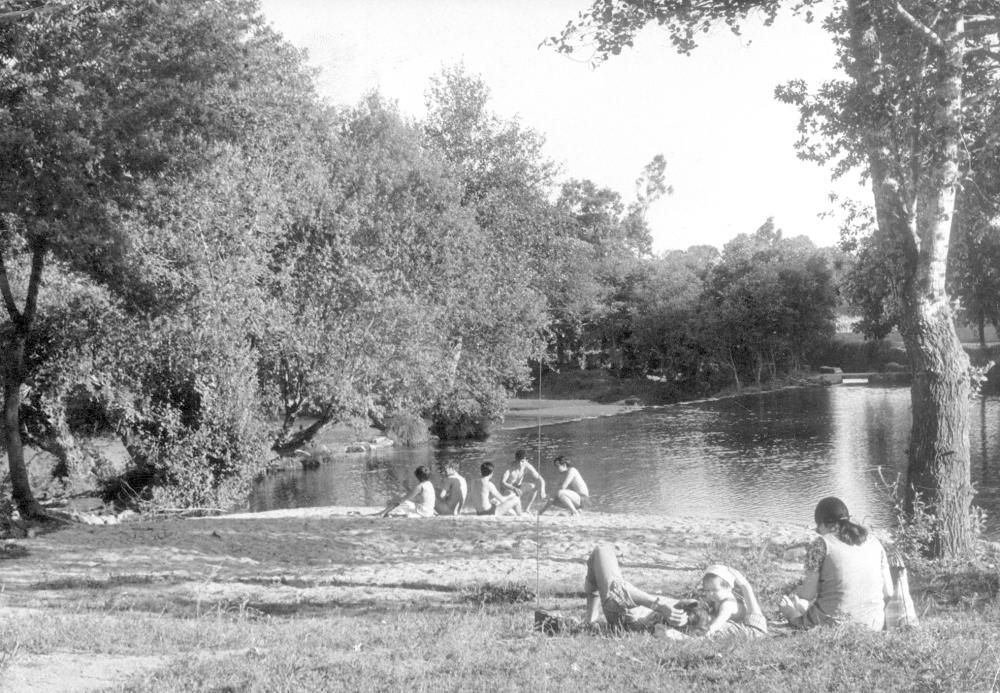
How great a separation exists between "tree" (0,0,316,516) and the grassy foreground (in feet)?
14.5

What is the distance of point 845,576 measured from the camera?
6680 millimetres

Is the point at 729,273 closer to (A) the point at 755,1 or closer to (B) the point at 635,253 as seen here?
(B) the point at 635,253

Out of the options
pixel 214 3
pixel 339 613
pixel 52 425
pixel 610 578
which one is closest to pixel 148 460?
pixel 52 425

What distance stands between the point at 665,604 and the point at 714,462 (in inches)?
930

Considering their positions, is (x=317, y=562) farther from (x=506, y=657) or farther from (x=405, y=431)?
(x=405, y=431)

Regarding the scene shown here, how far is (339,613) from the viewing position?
8.81m

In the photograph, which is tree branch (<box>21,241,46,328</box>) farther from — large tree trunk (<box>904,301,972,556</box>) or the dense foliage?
large tree trunk (<box>904,301,972,556</box>)

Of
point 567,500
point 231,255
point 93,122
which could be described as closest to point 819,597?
point 567,500

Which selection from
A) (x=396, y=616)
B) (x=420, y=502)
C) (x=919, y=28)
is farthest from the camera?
(x=420, y=502)

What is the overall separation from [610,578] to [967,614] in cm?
319

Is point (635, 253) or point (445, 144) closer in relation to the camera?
point (445, 144)

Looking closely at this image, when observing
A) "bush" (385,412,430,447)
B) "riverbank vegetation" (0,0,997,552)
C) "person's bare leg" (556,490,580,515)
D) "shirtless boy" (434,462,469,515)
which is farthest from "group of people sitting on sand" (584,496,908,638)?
"bush" (385,412,430,447)

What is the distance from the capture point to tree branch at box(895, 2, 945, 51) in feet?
32.9

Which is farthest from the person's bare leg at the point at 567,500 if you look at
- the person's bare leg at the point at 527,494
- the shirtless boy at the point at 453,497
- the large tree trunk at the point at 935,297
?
the large tree trunk at the point at 935,297
